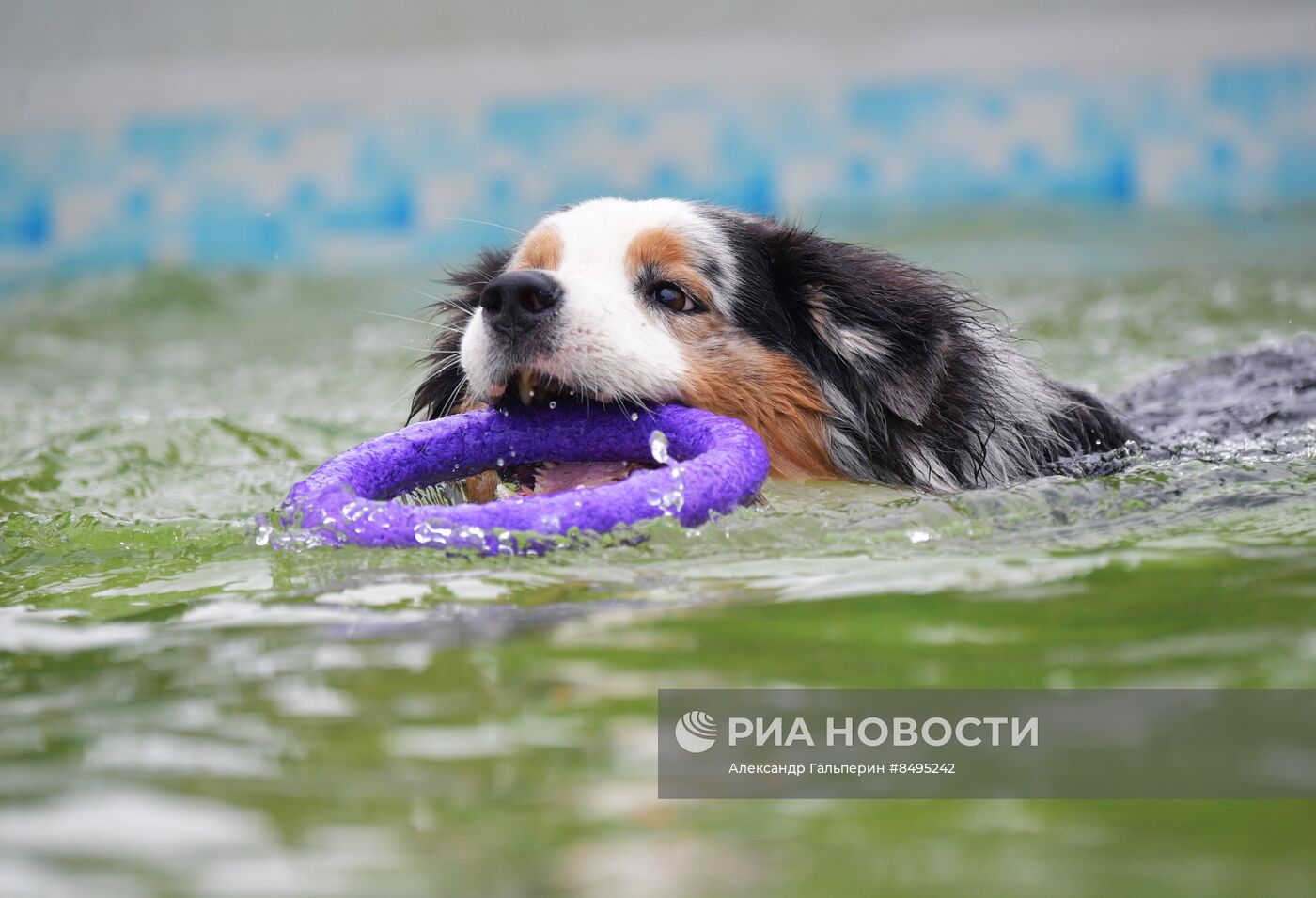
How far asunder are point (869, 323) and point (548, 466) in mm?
916

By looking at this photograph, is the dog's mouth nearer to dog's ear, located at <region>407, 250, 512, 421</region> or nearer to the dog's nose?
the dog's nose

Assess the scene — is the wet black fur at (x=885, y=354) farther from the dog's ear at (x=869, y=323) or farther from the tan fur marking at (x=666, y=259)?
the tan fur marking at (x=666, y=259)

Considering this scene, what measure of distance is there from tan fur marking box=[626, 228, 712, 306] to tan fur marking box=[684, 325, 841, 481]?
14 cm

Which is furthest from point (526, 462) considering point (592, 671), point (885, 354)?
point (592, 671)

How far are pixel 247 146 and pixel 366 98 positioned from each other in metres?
0.96

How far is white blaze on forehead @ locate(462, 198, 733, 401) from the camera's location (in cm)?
340

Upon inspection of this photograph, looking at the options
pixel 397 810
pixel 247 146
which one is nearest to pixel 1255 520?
pixel 397 810

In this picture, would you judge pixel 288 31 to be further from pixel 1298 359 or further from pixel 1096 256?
pixel 1298 359

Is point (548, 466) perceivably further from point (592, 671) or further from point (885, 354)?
point (592, 671)

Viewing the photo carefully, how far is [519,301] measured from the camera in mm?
3332

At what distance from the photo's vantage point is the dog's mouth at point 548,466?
3.46 meters

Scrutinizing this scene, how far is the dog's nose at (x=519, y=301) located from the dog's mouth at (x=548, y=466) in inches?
4.6
